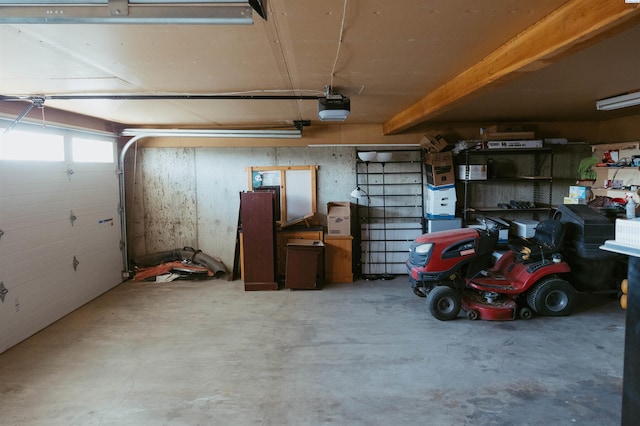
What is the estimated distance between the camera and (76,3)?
1.41 metres

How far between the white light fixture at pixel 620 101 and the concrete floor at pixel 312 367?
2.26 metres

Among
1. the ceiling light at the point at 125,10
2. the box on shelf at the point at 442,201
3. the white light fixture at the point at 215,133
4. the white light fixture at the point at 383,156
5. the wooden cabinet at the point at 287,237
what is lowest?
the wooden cabinet at the point at 287,237

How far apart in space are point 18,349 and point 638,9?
5000 mm

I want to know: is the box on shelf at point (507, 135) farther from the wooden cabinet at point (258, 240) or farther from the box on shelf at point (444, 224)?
the wooden cabinet at point (258, 240)

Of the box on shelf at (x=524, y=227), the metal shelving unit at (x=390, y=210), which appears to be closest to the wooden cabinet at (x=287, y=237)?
the metal shelving unit at (x=390, y=210)

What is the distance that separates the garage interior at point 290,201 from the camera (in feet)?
6.50

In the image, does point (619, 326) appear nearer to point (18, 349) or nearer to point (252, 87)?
point (252, 87)

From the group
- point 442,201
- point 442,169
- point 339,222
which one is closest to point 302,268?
point 339,222

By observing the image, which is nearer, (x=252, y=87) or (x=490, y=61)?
(x=490, y=61)

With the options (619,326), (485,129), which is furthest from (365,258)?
(619,326)

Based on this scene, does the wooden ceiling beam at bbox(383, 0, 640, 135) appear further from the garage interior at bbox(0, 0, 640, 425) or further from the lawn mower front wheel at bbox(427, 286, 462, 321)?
the lawn mower front wheel at bbox(427, 286, 462, 321)

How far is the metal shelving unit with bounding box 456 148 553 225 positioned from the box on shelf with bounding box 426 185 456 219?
275 mm

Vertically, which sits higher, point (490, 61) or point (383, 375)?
point (490, 61)

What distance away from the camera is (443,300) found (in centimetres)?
418
